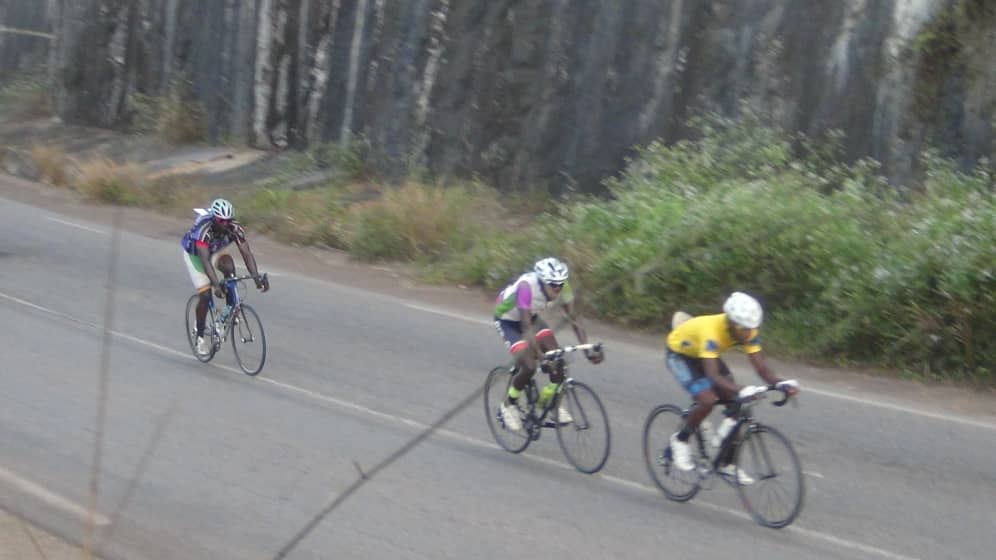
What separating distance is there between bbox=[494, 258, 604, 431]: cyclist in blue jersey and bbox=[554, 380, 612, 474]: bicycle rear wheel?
62 millimetres

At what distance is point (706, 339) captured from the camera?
7875 millimetres

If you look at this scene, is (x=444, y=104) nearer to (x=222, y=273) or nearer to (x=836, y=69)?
(x=836, y=69)

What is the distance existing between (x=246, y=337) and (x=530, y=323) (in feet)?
13.4

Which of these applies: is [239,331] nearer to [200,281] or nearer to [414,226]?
[200,281]

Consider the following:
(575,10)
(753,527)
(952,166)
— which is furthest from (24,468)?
(575,10)

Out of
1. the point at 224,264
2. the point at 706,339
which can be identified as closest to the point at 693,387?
the point at 706,339

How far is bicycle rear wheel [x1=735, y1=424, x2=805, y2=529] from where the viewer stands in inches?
303

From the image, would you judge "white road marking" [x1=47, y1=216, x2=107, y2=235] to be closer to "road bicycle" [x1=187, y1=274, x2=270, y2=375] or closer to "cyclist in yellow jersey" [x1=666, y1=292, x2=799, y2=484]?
"road bicycle" [x1=187, y1=274, x2=270, y2=375]

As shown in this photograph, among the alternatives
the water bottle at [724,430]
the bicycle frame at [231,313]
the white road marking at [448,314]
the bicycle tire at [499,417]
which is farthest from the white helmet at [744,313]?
the white road marking at [448,314]

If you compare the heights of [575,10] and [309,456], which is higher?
[575,10]

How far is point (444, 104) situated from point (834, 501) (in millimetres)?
15465

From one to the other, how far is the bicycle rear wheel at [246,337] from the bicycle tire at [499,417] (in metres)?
3.02

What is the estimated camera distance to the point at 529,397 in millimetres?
9172

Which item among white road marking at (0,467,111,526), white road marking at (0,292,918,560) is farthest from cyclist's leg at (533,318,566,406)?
white road marking at (0,467,111,526)
